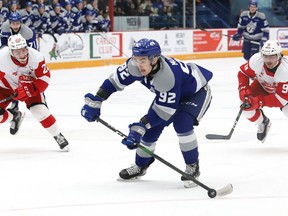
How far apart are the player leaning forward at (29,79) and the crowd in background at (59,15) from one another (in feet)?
22.8

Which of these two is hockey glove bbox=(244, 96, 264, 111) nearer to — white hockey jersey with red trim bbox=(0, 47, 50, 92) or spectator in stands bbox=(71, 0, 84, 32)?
white hockey jersey with red trim bbox=(0, 47, 50, 92)

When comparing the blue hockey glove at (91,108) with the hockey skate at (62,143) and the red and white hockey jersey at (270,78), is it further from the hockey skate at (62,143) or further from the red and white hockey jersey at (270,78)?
the red and white hockey jersey at (270,78)

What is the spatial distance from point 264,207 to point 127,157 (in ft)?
5.60

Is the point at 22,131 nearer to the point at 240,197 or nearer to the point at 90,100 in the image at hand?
the point at 90,100

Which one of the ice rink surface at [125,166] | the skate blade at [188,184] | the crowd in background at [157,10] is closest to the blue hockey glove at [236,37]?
the crowd in background at [157,10]

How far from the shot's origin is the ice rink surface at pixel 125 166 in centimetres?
381

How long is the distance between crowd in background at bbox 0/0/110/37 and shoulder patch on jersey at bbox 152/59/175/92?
8660 millimetres

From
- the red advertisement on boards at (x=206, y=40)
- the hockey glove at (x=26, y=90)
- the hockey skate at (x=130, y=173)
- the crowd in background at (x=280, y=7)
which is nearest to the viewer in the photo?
the hockey skate at (x=130, y=173)

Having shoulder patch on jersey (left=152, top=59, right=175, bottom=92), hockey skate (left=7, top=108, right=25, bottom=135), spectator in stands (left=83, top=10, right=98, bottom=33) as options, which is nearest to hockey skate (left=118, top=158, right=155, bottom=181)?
shoulder patch on jersey (left=152, top=59, right=175, bottom=92)

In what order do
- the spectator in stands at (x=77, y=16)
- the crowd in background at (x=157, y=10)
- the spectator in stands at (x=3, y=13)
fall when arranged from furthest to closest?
the crowd in background at (x=157, y=10)
the spectator in stands at (x=77, y=16)
the spectator in stands at (x=3, y=13)

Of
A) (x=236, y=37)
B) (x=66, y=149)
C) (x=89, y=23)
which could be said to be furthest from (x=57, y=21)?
(x=66, y=149)

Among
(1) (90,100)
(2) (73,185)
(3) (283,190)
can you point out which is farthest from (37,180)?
(3) (283,190)

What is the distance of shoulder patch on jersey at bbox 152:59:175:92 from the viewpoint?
4031 mm

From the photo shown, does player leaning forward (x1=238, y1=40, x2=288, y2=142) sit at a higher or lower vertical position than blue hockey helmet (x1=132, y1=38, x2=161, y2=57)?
lower
